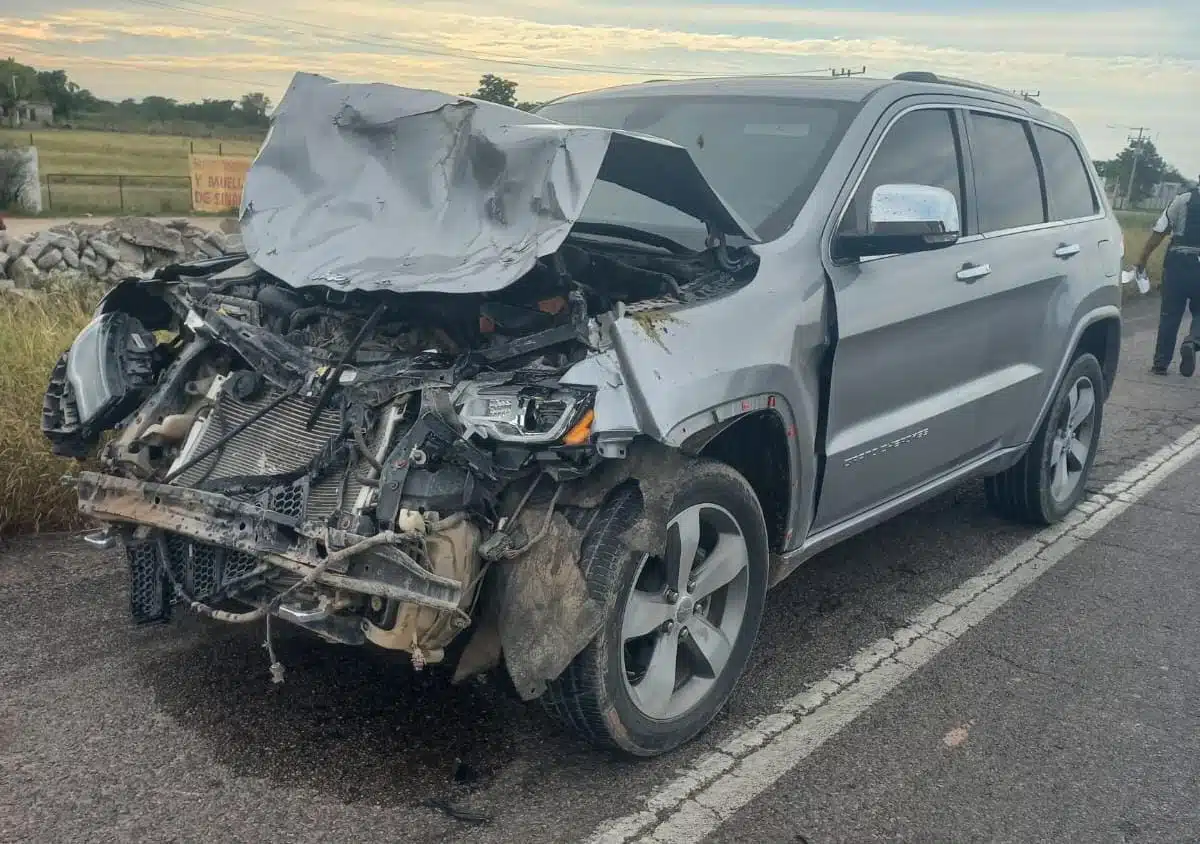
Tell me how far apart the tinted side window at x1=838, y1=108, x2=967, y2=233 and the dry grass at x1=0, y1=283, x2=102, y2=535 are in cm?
365

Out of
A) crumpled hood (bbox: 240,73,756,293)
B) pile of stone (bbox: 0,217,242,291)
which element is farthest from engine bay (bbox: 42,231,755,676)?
pile of stone (bbox: 0,217,242,291)

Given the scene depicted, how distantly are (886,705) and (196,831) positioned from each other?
2251 millimetres

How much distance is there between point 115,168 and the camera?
130ft

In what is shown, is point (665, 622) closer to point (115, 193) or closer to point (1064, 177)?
point (1064, 177)

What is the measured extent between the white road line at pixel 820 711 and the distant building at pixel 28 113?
40859 millimetres

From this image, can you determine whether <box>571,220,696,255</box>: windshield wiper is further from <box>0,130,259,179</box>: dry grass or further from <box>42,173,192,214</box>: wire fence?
<box>0,130,259,179</box>: dry grass

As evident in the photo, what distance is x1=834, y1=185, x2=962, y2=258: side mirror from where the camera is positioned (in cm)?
390

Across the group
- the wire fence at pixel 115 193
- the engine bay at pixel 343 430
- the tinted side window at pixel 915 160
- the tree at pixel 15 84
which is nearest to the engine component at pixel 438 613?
the engine bay at pixel 343 430

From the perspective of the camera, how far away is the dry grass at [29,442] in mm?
5203

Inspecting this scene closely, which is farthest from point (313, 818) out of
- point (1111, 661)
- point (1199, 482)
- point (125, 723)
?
point (1199, 482)

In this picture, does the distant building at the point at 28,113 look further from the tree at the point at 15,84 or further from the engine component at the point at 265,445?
the engine component at the point at 265,445

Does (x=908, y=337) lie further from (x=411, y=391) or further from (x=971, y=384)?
(x=411, y=391)

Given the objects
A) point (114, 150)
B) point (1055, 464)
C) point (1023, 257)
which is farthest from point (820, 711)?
point (114, 150)

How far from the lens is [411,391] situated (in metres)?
3.28
